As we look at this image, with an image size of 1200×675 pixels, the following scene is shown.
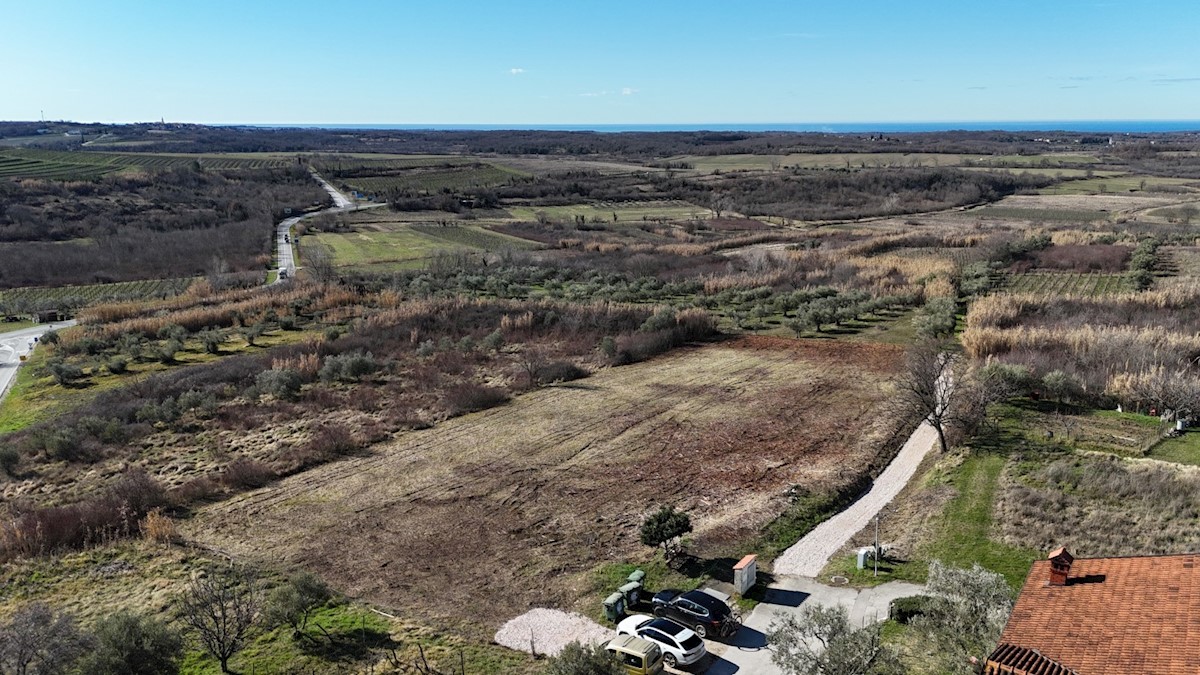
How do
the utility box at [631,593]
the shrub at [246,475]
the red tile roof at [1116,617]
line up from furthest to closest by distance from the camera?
the shrub at [246,475]
the utility box at [631,593]
the red tile roof at [1116,617]

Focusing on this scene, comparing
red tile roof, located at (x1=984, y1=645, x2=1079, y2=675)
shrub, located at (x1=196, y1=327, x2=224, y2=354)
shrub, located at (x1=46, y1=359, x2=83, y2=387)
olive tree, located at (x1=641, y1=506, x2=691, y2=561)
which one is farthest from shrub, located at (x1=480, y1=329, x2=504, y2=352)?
red tile roof, located at (x1=984, y1=645, x2=1079, y2=675)

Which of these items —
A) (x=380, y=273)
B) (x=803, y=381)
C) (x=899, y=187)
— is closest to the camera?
(x=803, y=381)

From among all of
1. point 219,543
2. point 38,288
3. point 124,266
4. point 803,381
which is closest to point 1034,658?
point 219,543

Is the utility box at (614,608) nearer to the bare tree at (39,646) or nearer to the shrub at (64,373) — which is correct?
the bare tree at (39,646)

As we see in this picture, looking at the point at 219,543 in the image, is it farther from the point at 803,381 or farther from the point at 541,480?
the point at 803,381

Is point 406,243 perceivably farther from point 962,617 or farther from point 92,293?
point 962,617

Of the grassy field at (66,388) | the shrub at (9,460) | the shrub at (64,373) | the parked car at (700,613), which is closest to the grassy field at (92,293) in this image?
the grassy field at (66,388)
